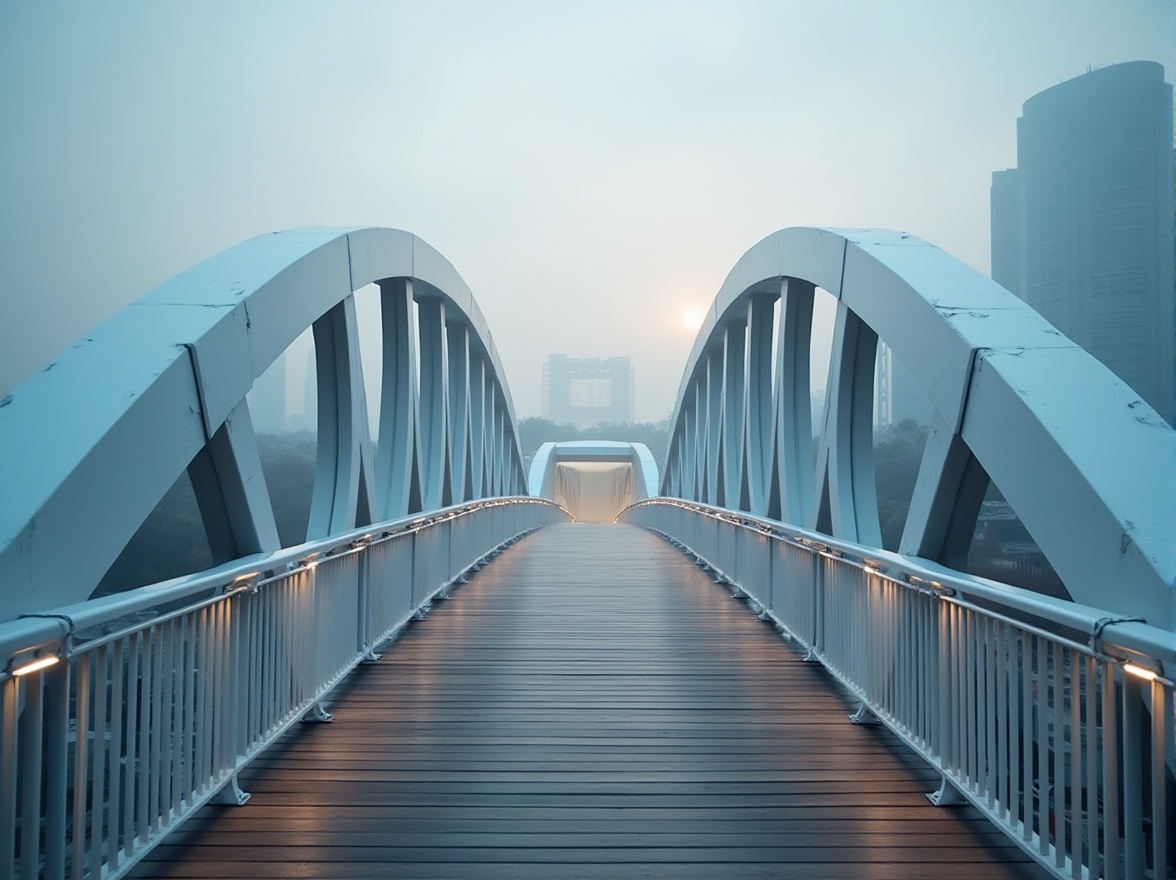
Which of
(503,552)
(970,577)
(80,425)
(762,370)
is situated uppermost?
(762,370)

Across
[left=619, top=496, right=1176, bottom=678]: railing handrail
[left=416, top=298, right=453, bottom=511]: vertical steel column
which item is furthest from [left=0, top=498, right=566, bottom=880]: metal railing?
[left=416, top=298, right=453, bottom=511]: vertical steel column

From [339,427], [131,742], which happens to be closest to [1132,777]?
[131,742]

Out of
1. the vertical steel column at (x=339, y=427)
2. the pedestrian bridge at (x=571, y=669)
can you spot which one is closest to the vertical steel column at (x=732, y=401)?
the pedestrian bridge at (x=571, y=669)

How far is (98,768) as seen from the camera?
289 centimetres

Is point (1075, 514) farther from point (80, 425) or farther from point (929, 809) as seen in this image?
point (80, 425)

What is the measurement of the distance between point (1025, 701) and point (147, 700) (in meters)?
3.19

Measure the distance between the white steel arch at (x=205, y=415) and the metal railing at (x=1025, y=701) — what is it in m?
3.88

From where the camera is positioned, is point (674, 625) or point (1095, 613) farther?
point (674, 625)

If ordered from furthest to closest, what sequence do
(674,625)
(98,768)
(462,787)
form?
(674,625) < (462,787) < (98,768)

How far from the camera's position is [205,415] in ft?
17.4

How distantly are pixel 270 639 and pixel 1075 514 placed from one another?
3961 mm

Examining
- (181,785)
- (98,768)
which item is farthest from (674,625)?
(98,768)

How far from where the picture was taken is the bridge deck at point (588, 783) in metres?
3.39

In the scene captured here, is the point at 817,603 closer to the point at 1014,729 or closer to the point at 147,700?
the point at 1014,729
